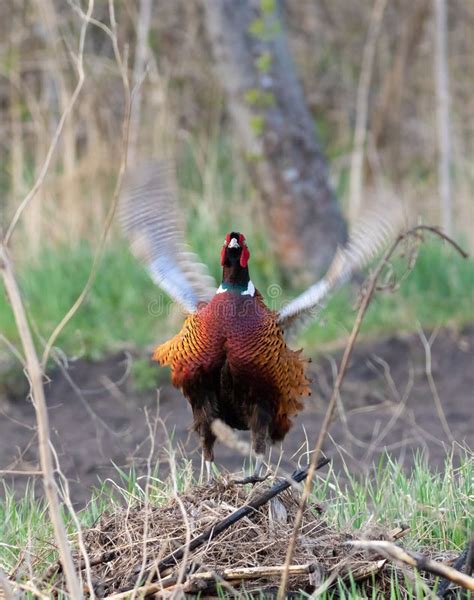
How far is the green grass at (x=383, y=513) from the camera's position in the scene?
308 cm

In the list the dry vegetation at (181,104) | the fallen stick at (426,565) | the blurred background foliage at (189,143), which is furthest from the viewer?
the dry vegetation at (181,104)

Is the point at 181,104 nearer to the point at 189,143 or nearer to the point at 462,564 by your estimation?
the point at 189,143

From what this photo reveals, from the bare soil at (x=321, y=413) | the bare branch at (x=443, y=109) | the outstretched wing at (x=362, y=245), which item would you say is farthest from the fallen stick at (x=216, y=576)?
the bare branch at (x=443, y=109)

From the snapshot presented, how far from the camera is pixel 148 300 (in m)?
6.80

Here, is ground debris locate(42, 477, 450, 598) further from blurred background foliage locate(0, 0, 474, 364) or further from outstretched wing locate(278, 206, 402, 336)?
blurred background foliage locate(0, 0, 474, 364)

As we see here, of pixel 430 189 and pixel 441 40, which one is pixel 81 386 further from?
pixel 430 189

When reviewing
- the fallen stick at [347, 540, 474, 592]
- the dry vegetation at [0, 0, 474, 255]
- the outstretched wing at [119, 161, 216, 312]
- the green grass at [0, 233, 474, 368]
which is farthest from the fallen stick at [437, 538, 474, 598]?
the dry vegetation at [0, 0, 474, 255]

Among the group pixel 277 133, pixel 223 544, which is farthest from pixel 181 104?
pixel 223 544

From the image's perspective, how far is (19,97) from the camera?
8695 millimetres

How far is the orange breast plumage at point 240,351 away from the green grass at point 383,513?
320mm

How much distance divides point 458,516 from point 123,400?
3042mm

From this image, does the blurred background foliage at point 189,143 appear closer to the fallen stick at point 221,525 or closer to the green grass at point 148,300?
the green grass at point 148,300

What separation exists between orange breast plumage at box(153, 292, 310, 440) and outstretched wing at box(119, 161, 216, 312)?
517mm

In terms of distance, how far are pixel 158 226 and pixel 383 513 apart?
1448mm
